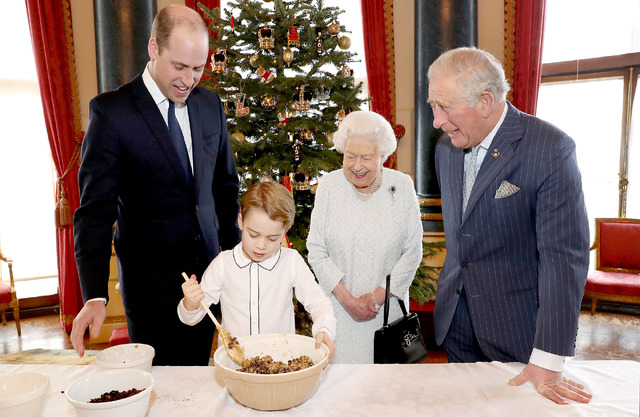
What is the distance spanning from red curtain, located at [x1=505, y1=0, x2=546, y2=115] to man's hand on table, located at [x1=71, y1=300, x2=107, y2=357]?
185 inches

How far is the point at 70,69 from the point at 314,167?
11.1ft

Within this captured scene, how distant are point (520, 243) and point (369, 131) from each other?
0.80m

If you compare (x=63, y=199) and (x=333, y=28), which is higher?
(x=333, y=28)

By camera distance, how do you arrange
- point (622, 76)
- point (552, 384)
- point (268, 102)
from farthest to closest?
point (622, 76) < point (268, 102) < point (552, 384)

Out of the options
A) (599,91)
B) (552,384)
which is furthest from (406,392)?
(599,91)

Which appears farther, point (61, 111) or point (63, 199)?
point (61, 111)

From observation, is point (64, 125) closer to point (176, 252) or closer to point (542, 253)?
point (176, 252)

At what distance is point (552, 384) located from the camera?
4.30 feet

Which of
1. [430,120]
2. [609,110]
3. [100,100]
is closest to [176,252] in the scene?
[100,100]

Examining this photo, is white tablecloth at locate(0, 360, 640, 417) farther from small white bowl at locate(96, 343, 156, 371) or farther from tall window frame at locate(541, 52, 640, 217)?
tall window frame at locate(541, 52, 640, 217)

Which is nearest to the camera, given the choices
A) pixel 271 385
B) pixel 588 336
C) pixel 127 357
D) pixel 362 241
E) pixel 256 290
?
pixel 271 385

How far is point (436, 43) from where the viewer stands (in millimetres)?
4781

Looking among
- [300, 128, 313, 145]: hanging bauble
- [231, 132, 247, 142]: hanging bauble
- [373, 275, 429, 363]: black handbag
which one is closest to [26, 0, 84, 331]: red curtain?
[231, 132, 247, 142]: hanging bauble

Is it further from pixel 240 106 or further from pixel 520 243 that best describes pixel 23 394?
pixel 240 106
